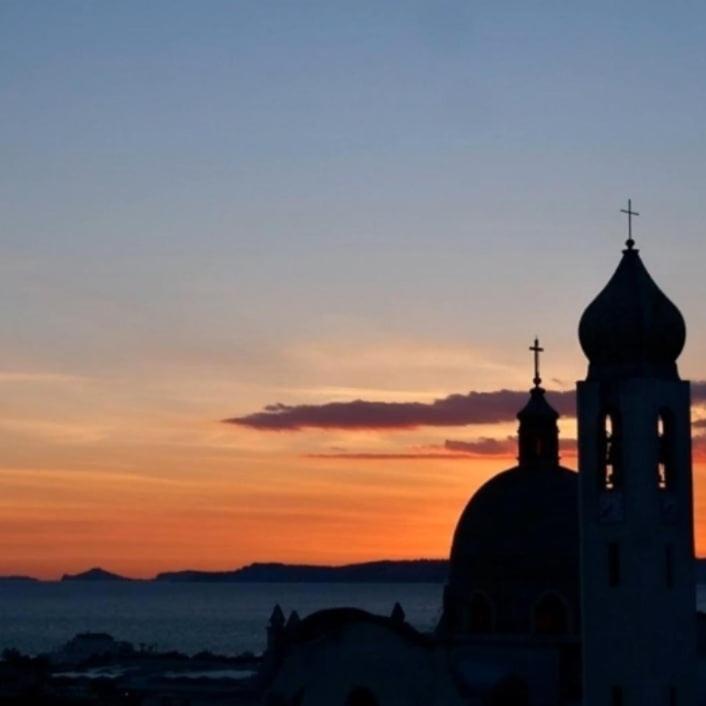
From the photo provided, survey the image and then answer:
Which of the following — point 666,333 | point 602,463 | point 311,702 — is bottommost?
point 311,702

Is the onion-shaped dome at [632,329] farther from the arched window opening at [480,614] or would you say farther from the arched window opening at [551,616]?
the arched window opening at [480,614]

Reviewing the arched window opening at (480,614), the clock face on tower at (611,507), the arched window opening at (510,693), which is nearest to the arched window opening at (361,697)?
the arched window opening at (510,693)

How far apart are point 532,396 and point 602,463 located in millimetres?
9679

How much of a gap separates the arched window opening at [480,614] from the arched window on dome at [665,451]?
7.13m

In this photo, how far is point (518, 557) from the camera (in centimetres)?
4362

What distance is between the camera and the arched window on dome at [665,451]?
1502 inches

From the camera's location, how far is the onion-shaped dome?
127 feet

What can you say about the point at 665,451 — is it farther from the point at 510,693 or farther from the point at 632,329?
the point at 510,693

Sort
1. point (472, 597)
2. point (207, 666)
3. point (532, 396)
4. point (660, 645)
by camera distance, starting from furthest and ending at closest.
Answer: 1. point (207, 666)
2. point (532, 396)
3. point (472, 597)
4. point (660, 645)

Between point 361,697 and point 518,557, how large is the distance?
5.14 m

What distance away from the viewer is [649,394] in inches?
1501

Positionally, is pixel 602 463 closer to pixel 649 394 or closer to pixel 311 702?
pixel 649 394

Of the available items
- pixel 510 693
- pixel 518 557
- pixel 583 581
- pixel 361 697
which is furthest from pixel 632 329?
pixel 361 697

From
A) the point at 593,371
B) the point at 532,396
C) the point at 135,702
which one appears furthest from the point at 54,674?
the point at 593,371
